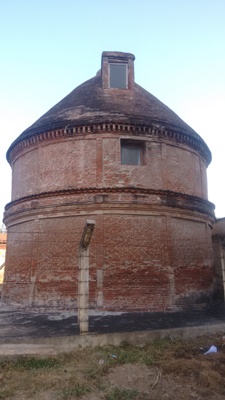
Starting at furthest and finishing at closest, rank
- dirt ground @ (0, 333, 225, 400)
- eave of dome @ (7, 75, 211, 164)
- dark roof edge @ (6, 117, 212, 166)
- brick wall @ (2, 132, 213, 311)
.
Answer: eave of dome @ (7, 75, 211, 164) → dark roof edge @ (6, 117, 212, 166) → brick wall @ (2, 132, 213, 311) → dirt ground @ (0, 333, 225, 400)

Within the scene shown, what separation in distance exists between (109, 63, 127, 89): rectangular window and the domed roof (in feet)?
0.76

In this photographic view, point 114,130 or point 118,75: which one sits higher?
point 118,75

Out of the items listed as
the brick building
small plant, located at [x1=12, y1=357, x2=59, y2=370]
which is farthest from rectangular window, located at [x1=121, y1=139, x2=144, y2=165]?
small plant, located at [x1=12, y1=357, x2=59, y2=370]

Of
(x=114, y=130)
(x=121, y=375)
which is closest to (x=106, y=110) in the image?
(x=114, y=130)

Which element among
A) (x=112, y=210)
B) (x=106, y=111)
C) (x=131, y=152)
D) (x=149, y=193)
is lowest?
(x=112, y=210)

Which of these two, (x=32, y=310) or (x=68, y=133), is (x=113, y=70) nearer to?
(x=68, y=133)

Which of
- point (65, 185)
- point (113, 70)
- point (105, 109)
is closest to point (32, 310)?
point (65, 185)

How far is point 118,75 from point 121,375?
13636 millimetres

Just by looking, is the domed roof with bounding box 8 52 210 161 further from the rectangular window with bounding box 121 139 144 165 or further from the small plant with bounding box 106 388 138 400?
the small plant with bounding box 106 388 138 400

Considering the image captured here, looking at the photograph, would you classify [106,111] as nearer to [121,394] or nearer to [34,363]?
[34,363]

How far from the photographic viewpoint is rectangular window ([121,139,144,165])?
14.6 m

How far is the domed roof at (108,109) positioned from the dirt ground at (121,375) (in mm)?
8979

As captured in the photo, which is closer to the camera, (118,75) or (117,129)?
(117,129)

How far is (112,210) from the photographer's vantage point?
13.4m
